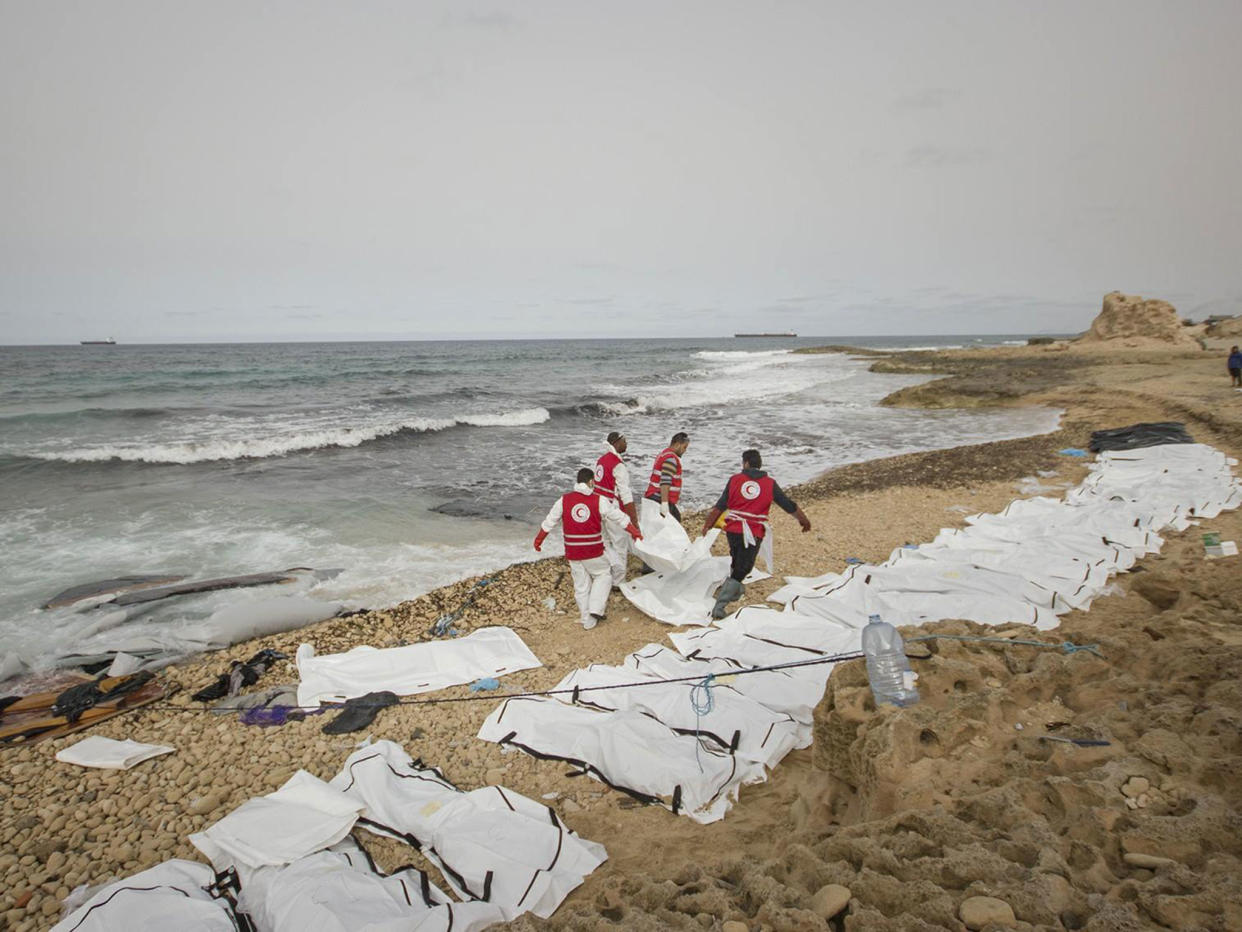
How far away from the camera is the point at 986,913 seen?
1.82 metres

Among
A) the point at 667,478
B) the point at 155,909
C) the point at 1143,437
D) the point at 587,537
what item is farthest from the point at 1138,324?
the point at 155,909

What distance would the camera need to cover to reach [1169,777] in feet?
Answer: 7.57

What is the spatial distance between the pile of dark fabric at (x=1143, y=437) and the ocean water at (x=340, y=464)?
3.75 meters

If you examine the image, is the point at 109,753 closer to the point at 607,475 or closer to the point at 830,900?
the point at 607,475

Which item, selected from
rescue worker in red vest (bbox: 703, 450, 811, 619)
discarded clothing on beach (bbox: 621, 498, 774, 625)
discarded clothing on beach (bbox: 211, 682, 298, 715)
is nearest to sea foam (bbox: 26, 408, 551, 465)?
→ discarded clothing on beach (bbox: 211, 682, 298, 715)

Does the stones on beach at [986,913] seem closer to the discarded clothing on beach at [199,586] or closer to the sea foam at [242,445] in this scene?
the discarded clothing on beach at [199,586]

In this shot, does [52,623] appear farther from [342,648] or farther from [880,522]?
[880,522]

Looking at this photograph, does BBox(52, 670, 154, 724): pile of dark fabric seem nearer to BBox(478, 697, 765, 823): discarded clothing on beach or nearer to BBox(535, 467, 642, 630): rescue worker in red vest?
BBox(478, 697, 765, 823): discarded clothing on beach

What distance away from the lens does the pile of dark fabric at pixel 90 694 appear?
488 cm

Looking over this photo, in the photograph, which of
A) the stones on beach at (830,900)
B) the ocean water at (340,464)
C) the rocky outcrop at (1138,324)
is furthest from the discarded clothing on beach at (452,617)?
the rocky outcrop at (1138,324)

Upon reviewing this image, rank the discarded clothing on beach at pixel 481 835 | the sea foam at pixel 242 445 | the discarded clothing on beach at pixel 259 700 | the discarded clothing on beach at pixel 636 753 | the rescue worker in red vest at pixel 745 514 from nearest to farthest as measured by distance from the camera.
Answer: the discarded clothing on beach at pixel 481 835 → the discarded clothing on beach at pixel 636 753 → the discarded clothing on beach at pixel 259 700 → the rescue worker in red vest at pixel 745 514 → the sea foam at pixel 242 445

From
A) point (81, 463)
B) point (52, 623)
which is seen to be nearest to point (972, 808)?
point (52, 623)

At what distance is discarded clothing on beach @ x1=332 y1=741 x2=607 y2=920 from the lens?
2.85m

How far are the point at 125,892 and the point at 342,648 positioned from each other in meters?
3.27
